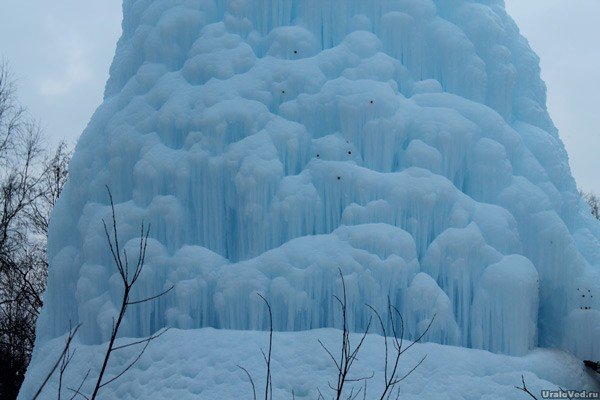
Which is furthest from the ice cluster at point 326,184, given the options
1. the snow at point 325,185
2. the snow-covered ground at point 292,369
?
the snow-covered ground at point 292,369

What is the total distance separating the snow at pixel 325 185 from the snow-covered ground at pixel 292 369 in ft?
0.53

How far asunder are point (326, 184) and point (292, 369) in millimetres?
1877

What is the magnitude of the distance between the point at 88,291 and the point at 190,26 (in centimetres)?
314

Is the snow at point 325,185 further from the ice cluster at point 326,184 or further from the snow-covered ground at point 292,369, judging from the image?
the snow-covered ground at point 292,369

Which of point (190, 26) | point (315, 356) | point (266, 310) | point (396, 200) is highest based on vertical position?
point (190, 26)

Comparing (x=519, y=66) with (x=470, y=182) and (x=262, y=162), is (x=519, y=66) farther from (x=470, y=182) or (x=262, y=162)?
(x=262, y=162)

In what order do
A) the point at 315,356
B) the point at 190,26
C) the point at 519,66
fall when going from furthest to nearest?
the point at 519,66, the point at 190,26, the point at 315,356

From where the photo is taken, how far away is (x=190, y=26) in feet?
24.8

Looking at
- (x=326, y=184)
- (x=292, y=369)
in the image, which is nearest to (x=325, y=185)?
(x=326, y=184)

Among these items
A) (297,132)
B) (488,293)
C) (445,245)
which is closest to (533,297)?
(488,293)

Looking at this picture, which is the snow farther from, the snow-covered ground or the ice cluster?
the snow-covered ground

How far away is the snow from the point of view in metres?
6.41

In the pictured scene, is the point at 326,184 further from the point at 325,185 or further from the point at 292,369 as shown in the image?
the point at 292,369

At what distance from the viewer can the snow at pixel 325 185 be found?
641cm
